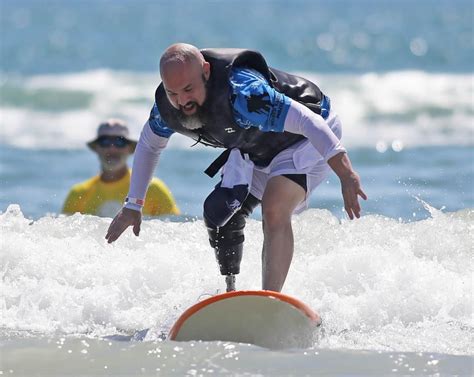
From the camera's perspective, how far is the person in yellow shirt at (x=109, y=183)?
307 inches

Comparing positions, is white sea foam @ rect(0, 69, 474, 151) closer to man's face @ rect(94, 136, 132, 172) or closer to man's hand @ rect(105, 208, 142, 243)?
man's face @ rect(94, 136, 132, 172)

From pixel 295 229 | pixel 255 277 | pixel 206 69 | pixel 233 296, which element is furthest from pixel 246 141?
pixel 295 229

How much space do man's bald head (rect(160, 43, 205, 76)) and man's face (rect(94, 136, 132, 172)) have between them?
135 inches

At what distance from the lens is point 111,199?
311 inches

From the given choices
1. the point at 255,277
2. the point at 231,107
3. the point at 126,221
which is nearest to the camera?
the point at 231,107

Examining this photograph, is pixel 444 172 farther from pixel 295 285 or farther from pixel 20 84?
pixel 20 84

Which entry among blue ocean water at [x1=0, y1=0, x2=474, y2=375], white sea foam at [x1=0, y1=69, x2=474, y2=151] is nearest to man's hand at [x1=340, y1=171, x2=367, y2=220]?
blue ocean water at [x1=0, y1=0, x2=474, y2=375]

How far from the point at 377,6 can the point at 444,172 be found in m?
44.9

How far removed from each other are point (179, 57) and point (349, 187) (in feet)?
2.97

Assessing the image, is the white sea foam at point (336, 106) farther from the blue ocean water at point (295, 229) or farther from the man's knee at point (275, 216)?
the man's knee at point (275, 216)

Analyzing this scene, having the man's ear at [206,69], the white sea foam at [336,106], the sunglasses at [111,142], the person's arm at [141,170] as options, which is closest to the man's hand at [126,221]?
the person's arm at [141,170]

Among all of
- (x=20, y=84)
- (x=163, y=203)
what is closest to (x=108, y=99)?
(x=20, y=84)

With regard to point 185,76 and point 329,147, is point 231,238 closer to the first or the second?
point 329,147

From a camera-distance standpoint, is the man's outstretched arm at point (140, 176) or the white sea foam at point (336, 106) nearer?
the man's outstretched arm at point (140, 176)
